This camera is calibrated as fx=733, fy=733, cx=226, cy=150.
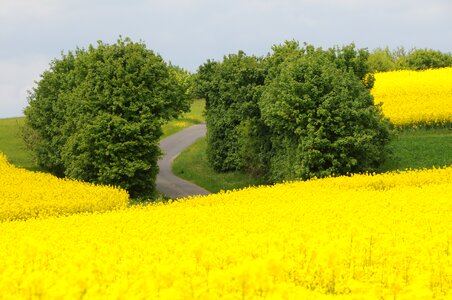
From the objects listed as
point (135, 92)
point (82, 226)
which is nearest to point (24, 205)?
point (82, 226)

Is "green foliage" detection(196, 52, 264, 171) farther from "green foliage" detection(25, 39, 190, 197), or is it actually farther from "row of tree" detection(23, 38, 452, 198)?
"green foliage" detection(25, 39, 190, 197)

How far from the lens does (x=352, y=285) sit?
379 inches

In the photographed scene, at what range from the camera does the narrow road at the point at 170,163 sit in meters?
55.6

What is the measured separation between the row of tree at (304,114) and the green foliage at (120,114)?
538 cm

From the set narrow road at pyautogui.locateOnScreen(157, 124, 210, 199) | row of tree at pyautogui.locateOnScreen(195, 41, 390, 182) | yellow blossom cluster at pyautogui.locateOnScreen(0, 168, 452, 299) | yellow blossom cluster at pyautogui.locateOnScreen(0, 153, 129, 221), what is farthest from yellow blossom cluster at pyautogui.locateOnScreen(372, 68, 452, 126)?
yellow blossom cluster at pyautogui.locateOnScreen(0, 168, 452, 299)

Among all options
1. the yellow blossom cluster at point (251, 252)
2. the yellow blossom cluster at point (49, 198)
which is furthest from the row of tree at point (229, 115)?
the yellow blossom cluster at point (251, 252)

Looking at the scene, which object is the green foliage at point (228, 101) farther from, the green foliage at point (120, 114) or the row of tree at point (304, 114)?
the green foliage at point (120, 114)

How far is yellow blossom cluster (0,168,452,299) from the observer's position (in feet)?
30.3

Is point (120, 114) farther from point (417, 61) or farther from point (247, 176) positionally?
point (417, 61)

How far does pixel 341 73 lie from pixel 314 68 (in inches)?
99.5

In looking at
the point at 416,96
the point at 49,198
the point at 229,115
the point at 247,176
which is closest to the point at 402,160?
the point at 247,176

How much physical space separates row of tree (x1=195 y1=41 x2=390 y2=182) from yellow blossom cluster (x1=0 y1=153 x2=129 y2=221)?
41.1 feet

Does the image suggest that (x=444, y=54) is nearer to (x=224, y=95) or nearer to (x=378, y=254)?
(x=224, y=95)

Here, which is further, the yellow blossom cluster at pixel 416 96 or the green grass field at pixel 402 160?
the yellow blossom cluster at pixel 416 96
